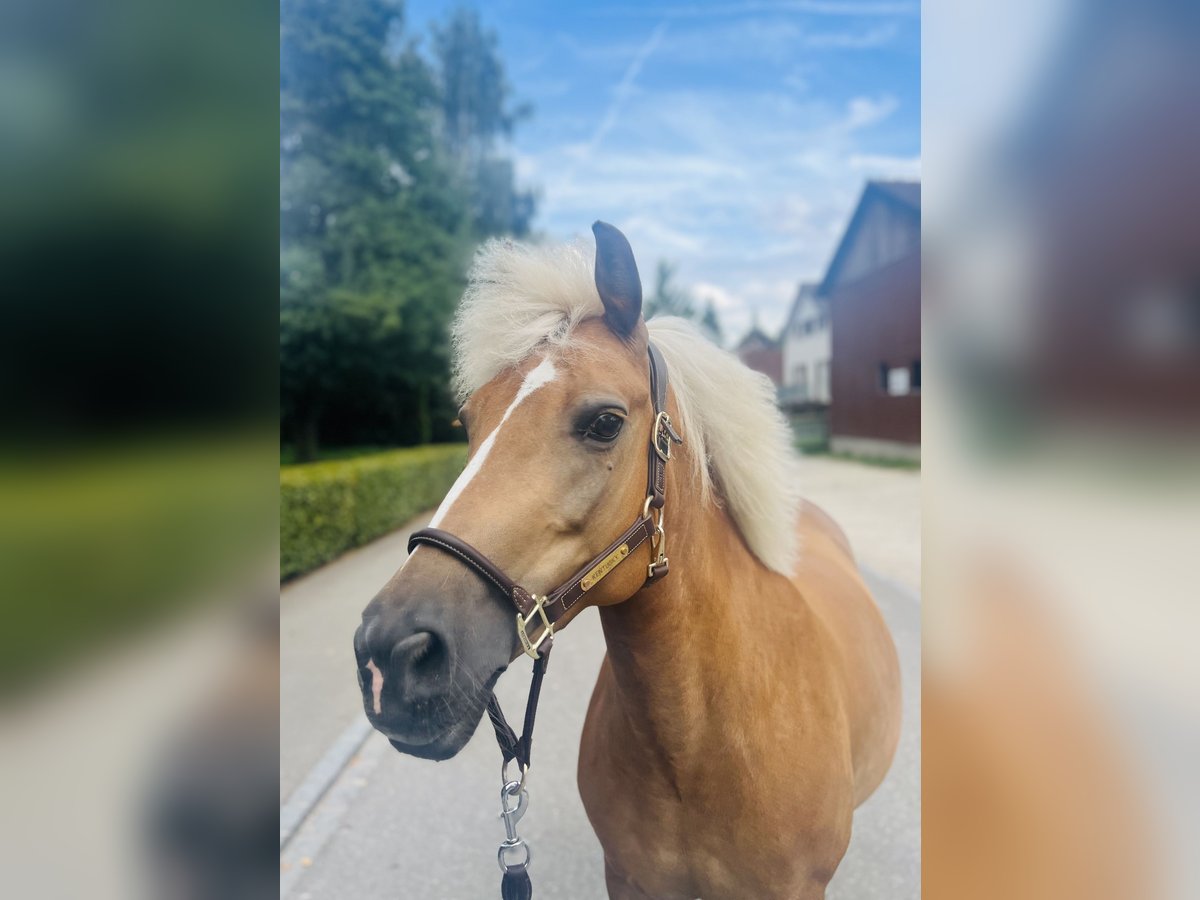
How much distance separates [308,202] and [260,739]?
14270 mm

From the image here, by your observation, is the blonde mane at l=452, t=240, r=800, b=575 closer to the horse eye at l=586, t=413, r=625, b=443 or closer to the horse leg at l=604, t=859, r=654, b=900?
the horse eye at l=586, t=413, r=625, b=443

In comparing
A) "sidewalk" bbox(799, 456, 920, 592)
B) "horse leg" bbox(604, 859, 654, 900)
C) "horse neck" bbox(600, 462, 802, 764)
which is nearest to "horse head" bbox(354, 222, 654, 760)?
"horse neck" bbox(600, 462, 802, 764)

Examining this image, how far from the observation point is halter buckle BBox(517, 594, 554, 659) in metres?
1.23

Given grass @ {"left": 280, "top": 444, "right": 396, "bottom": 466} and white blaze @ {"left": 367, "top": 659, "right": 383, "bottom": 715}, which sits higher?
grass @ {"left": 280, "top": 444, "right": 396, "bottom": 466}

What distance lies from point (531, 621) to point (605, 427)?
0.38m

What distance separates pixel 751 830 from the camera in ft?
5.26

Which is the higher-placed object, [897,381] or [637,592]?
[897,381]

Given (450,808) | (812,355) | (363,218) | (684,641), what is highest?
(363,218)

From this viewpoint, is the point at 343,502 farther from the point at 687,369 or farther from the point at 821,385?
the point at 687,369

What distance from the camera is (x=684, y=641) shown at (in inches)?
58.8

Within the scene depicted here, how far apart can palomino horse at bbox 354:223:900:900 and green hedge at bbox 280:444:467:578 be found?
3.32 metres

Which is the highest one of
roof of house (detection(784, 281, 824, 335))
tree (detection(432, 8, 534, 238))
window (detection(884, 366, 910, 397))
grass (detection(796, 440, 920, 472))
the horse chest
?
tree (detection(432, 8, 534, 238))

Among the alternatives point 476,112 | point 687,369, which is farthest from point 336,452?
point 687,369

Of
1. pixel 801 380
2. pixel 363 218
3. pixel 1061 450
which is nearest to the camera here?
pixel 1061 450
